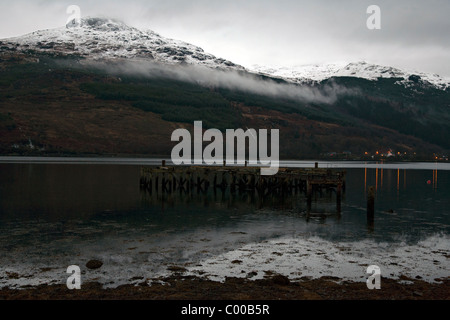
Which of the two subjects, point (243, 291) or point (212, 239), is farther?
point (212, 239)

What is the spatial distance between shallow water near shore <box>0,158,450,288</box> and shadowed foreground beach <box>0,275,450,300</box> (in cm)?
107

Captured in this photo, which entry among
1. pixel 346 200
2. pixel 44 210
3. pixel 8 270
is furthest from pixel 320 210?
pixel 8 270

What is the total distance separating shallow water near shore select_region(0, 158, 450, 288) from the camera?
19031 mm

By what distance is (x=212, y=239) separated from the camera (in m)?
26.1

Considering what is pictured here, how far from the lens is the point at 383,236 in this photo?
2802 centimetres

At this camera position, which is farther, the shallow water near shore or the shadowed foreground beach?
the shallow water near shore

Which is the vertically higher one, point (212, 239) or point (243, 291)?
point (243, 291)

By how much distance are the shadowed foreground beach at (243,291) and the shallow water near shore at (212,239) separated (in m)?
1.07

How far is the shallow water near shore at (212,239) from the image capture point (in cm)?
1903

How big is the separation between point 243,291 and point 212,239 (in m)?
10.4

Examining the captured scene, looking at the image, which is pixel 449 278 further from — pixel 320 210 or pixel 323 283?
pixel 320 210

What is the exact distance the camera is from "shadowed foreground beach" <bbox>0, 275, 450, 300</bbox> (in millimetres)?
15047

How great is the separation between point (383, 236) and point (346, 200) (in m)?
23.1

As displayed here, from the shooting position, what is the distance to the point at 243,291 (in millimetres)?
15828
